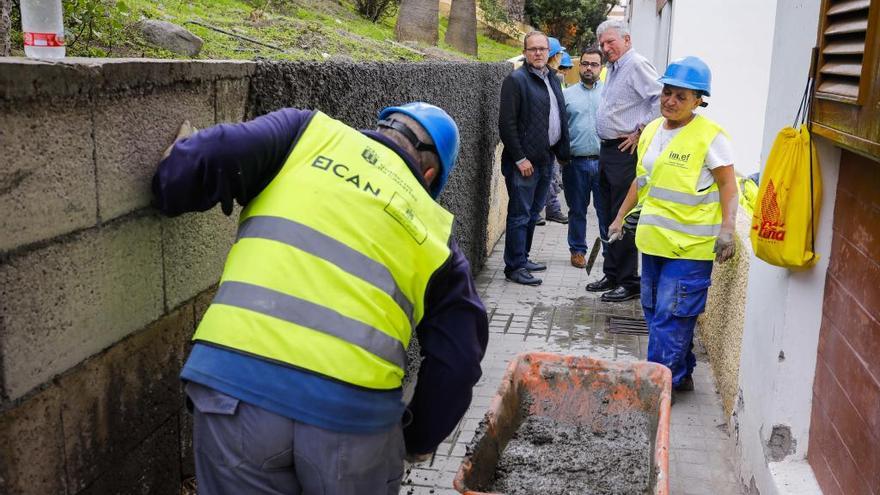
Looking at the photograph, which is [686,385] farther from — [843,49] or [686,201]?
[843,49]

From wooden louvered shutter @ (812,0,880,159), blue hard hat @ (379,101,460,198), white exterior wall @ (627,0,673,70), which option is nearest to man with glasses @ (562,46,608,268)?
wooden louvered shutter @ (812,0,880,159)

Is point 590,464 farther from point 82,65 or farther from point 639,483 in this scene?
point 82,65

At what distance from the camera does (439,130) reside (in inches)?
110

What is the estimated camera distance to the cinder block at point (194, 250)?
2.97 m

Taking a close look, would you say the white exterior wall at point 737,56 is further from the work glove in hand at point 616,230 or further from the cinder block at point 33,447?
the cinder block at point 33,447

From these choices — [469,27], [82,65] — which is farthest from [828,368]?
[469,27]

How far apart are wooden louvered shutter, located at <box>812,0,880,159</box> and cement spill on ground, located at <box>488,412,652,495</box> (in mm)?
1638

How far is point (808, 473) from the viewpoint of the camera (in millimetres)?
3627

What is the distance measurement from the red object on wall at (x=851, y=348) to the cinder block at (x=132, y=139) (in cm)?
241

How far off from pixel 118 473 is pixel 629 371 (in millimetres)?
2581

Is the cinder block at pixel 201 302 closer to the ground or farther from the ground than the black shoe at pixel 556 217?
farther from the ground

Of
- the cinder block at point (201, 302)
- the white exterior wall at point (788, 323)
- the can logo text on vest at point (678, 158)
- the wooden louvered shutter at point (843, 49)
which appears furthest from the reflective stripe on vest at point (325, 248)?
the can logo text on vest at point (678, 158)

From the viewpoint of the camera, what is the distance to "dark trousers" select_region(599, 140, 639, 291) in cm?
778

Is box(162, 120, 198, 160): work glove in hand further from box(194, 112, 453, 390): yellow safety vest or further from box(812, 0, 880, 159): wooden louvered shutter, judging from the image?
box(812, 0, 880, 159): wooden louvered shutter
